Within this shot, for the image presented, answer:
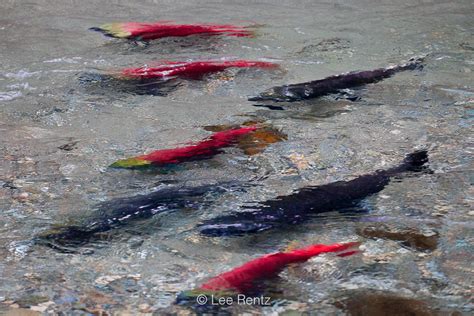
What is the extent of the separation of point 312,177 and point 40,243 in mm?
1749

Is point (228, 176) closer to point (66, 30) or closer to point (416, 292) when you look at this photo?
point (416, 292)

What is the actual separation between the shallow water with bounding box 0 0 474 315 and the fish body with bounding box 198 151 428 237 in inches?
2.6

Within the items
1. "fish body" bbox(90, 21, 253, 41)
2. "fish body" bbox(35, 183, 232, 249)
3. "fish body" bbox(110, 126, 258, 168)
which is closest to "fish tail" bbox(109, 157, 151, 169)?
"fish body" bbox(110, 126, 258, 168)

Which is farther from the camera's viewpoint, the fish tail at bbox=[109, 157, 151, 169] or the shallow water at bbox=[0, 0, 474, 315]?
the fish tail at bbox=[109, 157, 151, 169]

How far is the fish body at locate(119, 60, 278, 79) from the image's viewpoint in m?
6.52

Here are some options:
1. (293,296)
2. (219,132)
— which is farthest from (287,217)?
(219,132)

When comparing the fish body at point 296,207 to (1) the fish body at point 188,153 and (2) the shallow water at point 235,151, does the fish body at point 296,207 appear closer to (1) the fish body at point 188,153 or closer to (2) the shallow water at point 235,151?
(2) the shallow water at point 235,151

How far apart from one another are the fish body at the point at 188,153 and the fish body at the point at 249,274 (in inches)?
52.4

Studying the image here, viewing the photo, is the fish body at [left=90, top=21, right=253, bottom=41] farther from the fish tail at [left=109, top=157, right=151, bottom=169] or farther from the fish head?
the fish head

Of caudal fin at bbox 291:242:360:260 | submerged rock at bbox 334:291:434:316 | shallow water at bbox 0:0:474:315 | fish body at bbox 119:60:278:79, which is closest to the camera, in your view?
submerged rock at bbox 334:291:434:316

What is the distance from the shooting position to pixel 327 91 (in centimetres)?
621

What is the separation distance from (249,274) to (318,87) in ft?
10.2

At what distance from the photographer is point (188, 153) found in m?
4.88

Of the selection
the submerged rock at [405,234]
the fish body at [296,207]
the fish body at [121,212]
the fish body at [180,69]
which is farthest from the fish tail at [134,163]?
the fish body at [180,69]
